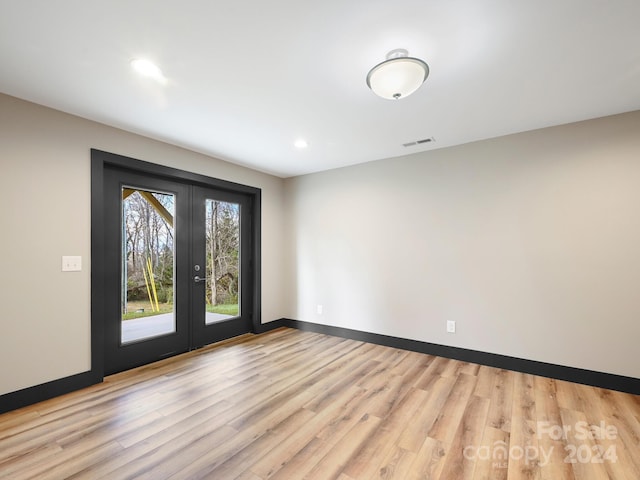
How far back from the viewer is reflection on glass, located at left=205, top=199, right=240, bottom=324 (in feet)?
13.3

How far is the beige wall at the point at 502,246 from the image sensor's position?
274cm

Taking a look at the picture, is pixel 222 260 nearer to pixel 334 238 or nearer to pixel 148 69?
pixel 334 238

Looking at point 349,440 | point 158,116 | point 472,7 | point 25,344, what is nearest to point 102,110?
point 158,116

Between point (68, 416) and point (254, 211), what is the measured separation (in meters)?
3.16

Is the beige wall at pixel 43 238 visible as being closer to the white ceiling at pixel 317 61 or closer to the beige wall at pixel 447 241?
the beige wall at pixel 447 241

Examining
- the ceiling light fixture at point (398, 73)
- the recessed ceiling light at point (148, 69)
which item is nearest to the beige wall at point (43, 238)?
the recessed ceiling light at point (148, 69)

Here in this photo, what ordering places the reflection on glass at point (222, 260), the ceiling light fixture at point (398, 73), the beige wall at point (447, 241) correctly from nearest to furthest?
the ceiling light fixture at point (398, 73)
the beige wall at point (447, 241)
the reflection on glass at point (222, 260)

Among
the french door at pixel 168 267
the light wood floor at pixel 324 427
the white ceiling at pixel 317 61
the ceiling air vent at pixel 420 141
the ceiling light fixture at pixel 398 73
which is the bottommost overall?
the light wood floor at pixel 324 427

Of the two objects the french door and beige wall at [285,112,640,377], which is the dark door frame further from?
beige wall at [285,112,640,377]

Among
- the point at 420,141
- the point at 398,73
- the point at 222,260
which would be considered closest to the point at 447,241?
the point at 420,141

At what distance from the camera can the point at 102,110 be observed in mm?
2637

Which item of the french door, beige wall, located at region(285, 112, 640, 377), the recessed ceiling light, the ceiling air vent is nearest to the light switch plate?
the french door

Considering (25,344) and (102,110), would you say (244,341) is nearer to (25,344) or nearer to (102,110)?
(25,344)

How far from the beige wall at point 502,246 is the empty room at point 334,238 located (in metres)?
0.02
